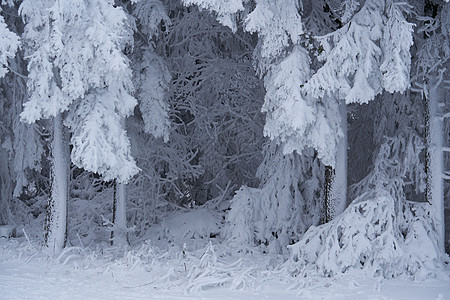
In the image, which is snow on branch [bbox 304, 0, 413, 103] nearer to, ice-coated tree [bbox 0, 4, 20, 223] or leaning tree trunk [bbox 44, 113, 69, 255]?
leaning tree trunk [bbox 44, 113, 69, 255]

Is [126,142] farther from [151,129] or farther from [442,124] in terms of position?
[442,124]

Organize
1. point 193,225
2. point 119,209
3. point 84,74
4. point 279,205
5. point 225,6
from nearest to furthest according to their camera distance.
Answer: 1. point 225,6
2. point 84,74
3. point 279,205
4. point 119,209
5. point 193,225

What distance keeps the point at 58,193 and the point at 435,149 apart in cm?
743

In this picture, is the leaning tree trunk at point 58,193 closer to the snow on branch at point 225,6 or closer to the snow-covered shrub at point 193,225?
the snow-covered shrub at point 193,225

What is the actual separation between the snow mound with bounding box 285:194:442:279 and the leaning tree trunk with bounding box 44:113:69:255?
15.8 feet

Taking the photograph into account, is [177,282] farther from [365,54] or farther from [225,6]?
[365,54]

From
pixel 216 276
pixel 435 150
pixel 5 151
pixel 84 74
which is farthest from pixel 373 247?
pixel 5 151

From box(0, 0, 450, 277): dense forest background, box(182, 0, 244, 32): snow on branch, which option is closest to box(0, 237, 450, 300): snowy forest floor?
box(0, 0, 450, 277): dense forest background

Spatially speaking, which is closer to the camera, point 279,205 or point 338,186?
point 338,186

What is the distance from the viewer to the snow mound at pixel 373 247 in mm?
9070

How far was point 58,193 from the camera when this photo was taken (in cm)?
1151

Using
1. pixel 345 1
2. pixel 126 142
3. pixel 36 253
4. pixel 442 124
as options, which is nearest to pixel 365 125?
pixel 442 124

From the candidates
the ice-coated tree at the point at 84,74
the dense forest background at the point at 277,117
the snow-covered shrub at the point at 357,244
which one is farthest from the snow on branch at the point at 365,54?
the ice-coated tree at the point at 84,74

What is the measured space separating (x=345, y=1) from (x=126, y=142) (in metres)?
4.58
